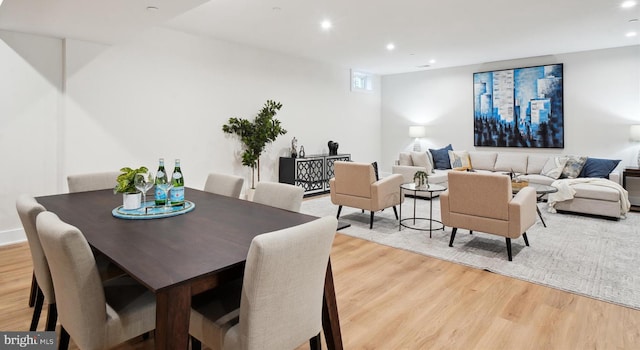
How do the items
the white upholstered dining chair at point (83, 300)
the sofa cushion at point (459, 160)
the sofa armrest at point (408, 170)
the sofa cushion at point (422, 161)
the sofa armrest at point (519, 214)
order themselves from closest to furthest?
the white upholstered dining chair at point (83, 300) → the sofa armrest at point (519, 214) → the sofa armrest at point (408, 170) → the sofa cushion at point (422, 161) → the sofa cushion at point (459, 160)

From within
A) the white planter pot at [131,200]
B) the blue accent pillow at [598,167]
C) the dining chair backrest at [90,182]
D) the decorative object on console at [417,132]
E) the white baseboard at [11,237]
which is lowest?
the white baseboard at [11,237]

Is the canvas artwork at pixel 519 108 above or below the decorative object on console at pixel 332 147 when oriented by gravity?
above

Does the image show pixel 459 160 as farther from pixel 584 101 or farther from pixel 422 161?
pixel 584 101

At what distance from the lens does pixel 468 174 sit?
3473 millimetres

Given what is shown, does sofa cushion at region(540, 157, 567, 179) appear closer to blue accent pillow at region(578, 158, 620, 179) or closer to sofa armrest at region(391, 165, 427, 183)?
blue accent pillow at region(578, 158, 620, 179)

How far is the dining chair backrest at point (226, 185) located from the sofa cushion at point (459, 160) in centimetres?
510

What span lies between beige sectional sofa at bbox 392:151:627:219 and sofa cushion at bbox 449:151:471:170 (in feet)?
0.42

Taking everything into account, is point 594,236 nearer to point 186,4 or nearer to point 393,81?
point 186,4

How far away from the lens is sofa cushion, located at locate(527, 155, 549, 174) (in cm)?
632

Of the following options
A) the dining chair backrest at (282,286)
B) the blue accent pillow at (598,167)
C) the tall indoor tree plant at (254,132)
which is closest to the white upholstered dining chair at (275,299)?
the dining chair backrest at (282,286)

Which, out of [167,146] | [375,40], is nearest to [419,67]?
[375,40]

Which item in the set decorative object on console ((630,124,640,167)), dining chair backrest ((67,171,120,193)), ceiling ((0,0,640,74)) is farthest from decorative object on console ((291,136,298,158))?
decorative object on console ((630,124,640,167))

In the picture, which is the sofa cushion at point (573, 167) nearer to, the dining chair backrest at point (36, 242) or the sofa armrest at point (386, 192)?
the sofa armrest at point (386, 192)
